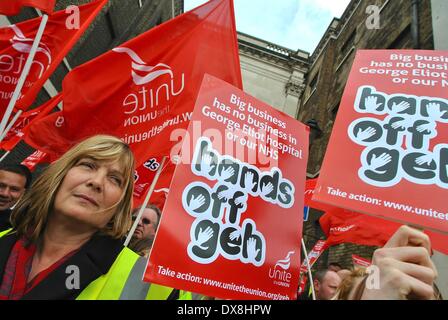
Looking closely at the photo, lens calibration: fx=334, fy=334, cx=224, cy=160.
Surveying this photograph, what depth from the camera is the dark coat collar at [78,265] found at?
129cm

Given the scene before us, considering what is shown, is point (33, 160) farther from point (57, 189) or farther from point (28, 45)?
point (57, 189)

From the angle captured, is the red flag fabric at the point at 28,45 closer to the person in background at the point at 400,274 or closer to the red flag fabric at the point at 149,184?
the red flag fabric at the point at 149,184

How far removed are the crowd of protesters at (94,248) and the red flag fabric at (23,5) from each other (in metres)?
2.32

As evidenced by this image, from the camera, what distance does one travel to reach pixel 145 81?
139 inches

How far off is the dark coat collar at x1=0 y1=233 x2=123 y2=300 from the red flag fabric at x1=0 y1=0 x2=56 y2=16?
2.66m

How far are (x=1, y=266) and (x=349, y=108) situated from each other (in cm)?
213

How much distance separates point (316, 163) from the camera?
40.2 feet

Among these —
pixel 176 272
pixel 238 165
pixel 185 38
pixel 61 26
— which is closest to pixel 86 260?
pixel 176 272

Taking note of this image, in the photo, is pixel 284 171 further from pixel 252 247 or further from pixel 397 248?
pixel 397 248

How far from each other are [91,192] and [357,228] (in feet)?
12.6

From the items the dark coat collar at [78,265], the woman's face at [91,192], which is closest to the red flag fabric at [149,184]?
the woman's face at [91,192]

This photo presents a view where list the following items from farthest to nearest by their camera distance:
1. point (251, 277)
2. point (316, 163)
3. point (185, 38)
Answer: point (316, 163) → point (185, 38) → point (251, 277)

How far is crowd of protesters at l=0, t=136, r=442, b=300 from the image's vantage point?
113 cm

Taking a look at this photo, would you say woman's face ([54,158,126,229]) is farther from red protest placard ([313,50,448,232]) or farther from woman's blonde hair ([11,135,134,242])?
red protest placard ([313,50,448,232])
